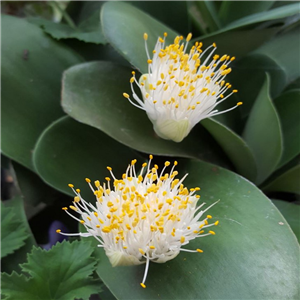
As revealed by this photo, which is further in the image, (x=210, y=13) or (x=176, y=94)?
(x=210, y=13)

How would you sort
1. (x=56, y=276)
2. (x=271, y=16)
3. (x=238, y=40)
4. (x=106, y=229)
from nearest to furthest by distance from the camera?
(x=106, y=229), (x=56, y=276), (x=271, y=16), (x=238, y=40)

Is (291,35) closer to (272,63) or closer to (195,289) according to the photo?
(272,63)

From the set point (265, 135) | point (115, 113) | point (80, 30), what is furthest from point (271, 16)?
point (80, 30)

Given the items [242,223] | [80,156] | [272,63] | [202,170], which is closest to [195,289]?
[242,223]

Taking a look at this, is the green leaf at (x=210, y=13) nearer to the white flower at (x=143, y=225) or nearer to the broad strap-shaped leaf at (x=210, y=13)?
the broad strap-shaped leaf at (x=210, y=13)

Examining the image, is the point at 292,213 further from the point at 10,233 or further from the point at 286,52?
the point at 10,233

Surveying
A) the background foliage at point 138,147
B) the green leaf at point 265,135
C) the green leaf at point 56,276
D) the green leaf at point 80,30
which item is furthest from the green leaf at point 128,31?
the green leaf at point 56,276
